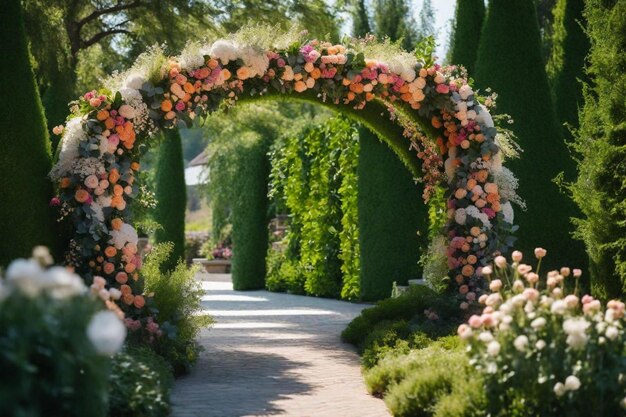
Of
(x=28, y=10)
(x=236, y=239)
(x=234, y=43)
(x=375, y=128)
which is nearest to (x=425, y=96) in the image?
(x=375, y=128)

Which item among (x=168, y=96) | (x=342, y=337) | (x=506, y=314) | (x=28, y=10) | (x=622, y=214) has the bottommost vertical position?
(x=342, y=337)

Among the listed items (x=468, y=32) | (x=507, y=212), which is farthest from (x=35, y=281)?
(x=468, y=32)

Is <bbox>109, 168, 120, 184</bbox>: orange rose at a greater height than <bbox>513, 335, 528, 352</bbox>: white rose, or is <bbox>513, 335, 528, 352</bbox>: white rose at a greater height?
<bbox>109, 168, 120, 184</bbox>: orange rose

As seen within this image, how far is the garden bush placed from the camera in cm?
294

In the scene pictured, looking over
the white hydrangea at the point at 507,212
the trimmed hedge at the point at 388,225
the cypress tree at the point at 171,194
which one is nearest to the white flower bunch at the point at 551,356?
the white hydrangea at the point at 507,212

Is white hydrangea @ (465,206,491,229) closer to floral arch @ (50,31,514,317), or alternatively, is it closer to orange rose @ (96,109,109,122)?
floral arch @ (50,31,514,317)

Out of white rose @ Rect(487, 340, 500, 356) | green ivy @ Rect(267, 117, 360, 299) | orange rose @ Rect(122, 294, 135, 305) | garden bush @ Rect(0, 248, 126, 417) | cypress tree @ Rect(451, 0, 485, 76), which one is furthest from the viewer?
green ivy @ Rect(267, 117, 360, 299)

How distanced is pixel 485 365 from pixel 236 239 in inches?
529

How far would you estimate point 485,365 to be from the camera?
4.44m

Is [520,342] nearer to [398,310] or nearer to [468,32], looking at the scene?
[398,310]

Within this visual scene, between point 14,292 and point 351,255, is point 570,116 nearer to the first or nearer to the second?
point 351,255

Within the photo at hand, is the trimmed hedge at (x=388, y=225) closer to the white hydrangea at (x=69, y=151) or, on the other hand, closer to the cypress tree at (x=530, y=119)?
the cypress tree at (x=530, y=119)

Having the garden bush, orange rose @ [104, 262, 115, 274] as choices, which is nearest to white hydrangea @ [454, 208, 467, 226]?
orange rose @ [104, 262, 115, 274]

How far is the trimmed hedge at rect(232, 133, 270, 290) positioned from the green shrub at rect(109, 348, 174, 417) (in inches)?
477
